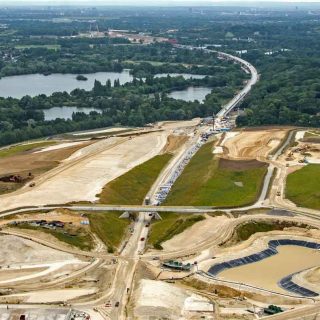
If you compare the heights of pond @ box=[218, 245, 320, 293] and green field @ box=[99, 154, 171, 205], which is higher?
pond @ box=[218, 245, 320, 293]

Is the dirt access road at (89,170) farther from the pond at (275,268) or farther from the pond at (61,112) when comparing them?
the pond at (61,112)

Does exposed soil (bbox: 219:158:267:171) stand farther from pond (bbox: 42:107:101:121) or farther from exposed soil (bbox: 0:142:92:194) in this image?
pond (bbox: 42:107:101:121)

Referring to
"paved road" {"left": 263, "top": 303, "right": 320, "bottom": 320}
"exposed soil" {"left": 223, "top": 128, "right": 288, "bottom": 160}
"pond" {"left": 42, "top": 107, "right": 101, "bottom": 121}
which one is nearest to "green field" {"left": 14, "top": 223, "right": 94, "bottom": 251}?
"paved road" {"left": 263, "top": 303, "right": 320, "bottom": 320}

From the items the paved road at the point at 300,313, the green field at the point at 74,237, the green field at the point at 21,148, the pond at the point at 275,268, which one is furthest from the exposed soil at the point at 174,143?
the paved road at the point at 300,313

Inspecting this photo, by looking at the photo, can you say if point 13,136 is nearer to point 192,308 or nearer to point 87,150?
point 87,150

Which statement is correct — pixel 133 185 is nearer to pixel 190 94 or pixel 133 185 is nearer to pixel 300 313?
pixel 300 313

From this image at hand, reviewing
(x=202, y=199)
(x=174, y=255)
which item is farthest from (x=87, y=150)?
(x=174, y=255)
